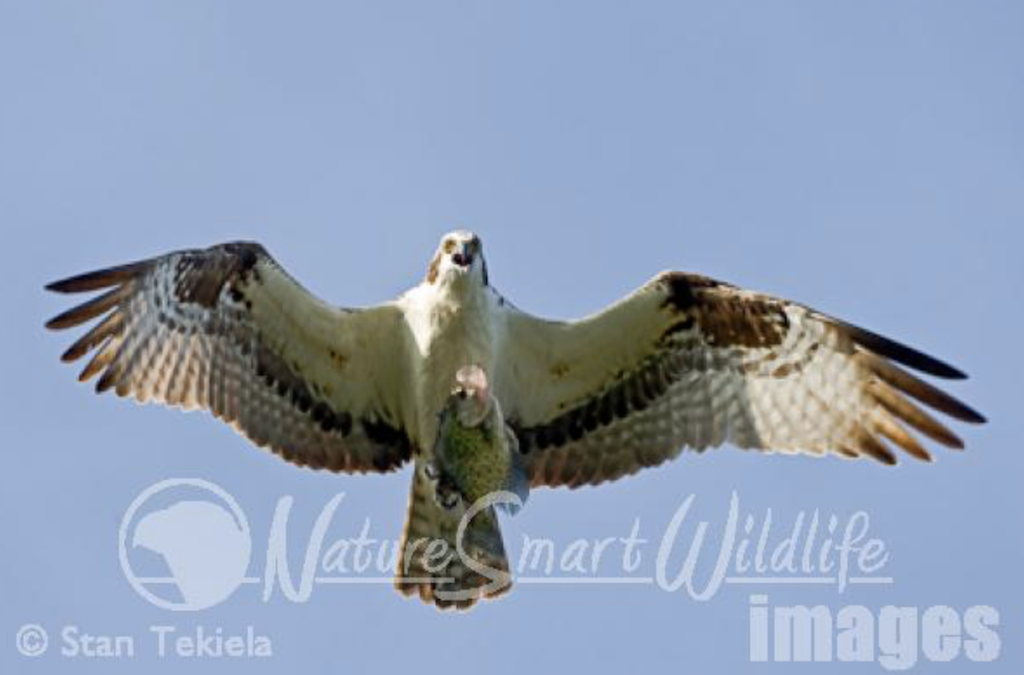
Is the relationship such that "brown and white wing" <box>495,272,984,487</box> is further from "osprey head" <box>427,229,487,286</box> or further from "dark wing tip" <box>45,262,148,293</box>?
"dark wing tip" <box>45,262,148,293</box>

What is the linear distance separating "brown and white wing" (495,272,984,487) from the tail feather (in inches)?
27.6

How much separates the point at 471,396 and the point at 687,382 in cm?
160

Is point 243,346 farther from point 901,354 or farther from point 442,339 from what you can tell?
point 901,354

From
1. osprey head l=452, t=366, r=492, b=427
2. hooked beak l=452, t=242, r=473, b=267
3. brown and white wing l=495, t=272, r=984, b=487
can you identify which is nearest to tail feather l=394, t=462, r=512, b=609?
osprey head l=452, t=366, r=492, b=427

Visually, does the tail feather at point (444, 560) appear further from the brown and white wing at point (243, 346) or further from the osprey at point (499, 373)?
the brown and white wing at point (243, 346)

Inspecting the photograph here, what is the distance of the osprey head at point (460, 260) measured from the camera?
13398 millimetres

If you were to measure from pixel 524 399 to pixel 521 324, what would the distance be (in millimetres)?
624

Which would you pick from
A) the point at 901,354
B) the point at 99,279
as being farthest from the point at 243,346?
the point at 901,354

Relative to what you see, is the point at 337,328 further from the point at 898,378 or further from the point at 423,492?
the point at 898,378

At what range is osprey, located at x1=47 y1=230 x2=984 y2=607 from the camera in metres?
13.8

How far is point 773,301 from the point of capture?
14.0 m

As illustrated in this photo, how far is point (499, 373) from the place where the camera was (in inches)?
548

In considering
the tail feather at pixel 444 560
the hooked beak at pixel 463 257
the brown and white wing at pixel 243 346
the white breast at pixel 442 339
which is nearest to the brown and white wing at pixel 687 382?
the white breast at pixel 442 339

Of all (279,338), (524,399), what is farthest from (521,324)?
(279,338)
